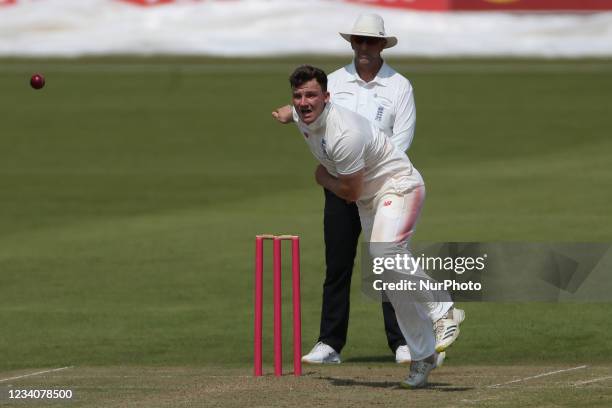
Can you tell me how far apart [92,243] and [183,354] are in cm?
596

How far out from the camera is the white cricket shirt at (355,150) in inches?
356

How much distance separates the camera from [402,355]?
36.3 ft

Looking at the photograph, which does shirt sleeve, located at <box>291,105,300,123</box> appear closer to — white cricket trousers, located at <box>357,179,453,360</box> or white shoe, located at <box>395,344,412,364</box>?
white cricket trousers, located at <box>357,179,453,360</box>

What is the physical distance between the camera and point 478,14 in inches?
1599

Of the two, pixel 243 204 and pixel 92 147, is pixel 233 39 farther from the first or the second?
pixel 243 204

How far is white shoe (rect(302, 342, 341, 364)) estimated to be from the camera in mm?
11094

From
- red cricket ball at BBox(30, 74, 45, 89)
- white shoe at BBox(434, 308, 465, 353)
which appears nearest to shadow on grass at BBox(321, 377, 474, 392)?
white shoe at BBox(434, 308, 465, 353)

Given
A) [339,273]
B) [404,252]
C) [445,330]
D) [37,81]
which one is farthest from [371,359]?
[37,81]

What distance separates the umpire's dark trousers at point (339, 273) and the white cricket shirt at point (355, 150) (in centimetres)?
158

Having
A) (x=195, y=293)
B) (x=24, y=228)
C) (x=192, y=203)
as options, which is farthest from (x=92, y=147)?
(x=195, y=293)

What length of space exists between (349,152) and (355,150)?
0.04 meters

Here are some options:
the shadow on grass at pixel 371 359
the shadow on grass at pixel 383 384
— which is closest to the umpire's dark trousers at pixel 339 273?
the shadow on grass at pixel 371 359

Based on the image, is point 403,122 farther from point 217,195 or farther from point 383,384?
point 217,195

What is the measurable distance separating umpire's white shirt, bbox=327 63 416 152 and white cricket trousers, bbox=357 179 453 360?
141 cm
